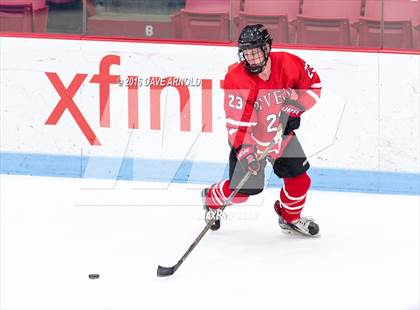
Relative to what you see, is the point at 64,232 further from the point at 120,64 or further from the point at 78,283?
the point at 120,64

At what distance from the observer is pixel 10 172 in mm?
6059

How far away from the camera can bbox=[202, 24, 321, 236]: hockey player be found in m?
4.77

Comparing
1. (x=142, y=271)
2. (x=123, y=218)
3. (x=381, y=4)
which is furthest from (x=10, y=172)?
(x=381, y=4)

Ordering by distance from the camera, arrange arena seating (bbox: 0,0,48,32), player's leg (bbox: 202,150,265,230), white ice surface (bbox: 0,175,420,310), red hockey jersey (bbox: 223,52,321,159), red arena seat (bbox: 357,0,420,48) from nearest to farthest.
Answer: white ice surface (bbox: 0,175,420,310) < red hockey jersey (bbox: 223,52,321,159) < player's leg (bbox: 202,150,265,230) < red arena seat (bbox: 357,0,420,48) < arena seating (bbox: 0,0,48,32)

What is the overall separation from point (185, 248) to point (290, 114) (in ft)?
2.40

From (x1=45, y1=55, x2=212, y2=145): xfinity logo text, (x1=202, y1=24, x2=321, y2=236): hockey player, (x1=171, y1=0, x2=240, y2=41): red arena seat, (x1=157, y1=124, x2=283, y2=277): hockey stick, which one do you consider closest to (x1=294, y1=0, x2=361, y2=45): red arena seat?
(x1=171, y1=0, x2=240, y2=41): red arena seat

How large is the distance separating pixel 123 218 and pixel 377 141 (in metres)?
1.35

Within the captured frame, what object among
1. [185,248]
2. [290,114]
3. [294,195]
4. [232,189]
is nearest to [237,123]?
[290,114]

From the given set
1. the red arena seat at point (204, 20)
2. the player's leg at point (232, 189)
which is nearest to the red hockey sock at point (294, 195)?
the player's leg at point (232, 189)

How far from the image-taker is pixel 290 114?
193 inches

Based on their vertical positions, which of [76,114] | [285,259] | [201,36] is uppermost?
[201,36]

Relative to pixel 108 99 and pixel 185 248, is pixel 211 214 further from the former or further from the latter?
pixel 108 99

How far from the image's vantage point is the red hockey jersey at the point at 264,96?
15.7ft

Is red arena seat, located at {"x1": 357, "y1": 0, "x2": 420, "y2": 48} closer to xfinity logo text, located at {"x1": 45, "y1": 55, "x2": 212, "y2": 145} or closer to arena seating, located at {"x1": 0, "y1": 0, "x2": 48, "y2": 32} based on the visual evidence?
xfinity logo text, located at {"x1": 45, "y1": 55, "x2": 212, "y2": 145}
